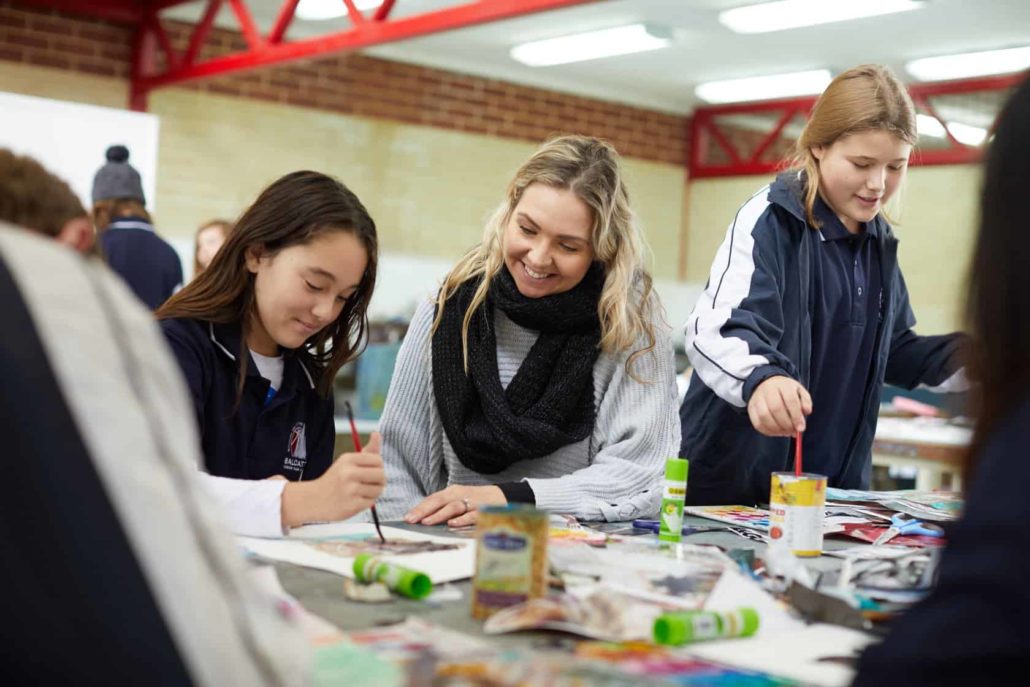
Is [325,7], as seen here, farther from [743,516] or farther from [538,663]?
[538,663]

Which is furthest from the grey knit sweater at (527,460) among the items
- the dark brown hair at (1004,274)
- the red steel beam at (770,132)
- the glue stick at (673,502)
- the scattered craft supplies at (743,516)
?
the red steel beam at (770,132)

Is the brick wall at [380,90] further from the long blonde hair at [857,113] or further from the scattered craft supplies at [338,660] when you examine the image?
the scattered craft supplies at [338,660]

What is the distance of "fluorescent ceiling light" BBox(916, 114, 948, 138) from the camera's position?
8.56 meters

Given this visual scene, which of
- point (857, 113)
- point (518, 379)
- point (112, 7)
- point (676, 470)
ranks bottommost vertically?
point (676, 470)

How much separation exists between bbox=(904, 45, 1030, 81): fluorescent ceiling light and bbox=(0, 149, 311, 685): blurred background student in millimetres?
7578

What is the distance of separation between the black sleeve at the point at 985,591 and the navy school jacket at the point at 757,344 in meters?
1.41

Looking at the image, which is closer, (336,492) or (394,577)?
(394,577)

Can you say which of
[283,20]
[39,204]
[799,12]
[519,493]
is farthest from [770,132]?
[39,204]

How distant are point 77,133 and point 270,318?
14.0 feet

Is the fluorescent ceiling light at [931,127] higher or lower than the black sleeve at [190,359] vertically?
higher

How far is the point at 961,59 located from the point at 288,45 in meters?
4.30

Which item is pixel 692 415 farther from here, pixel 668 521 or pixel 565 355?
pixel 668 521

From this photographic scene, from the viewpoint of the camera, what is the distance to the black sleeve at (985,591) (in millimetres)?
774

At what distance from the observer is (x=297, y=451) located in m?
2.12
